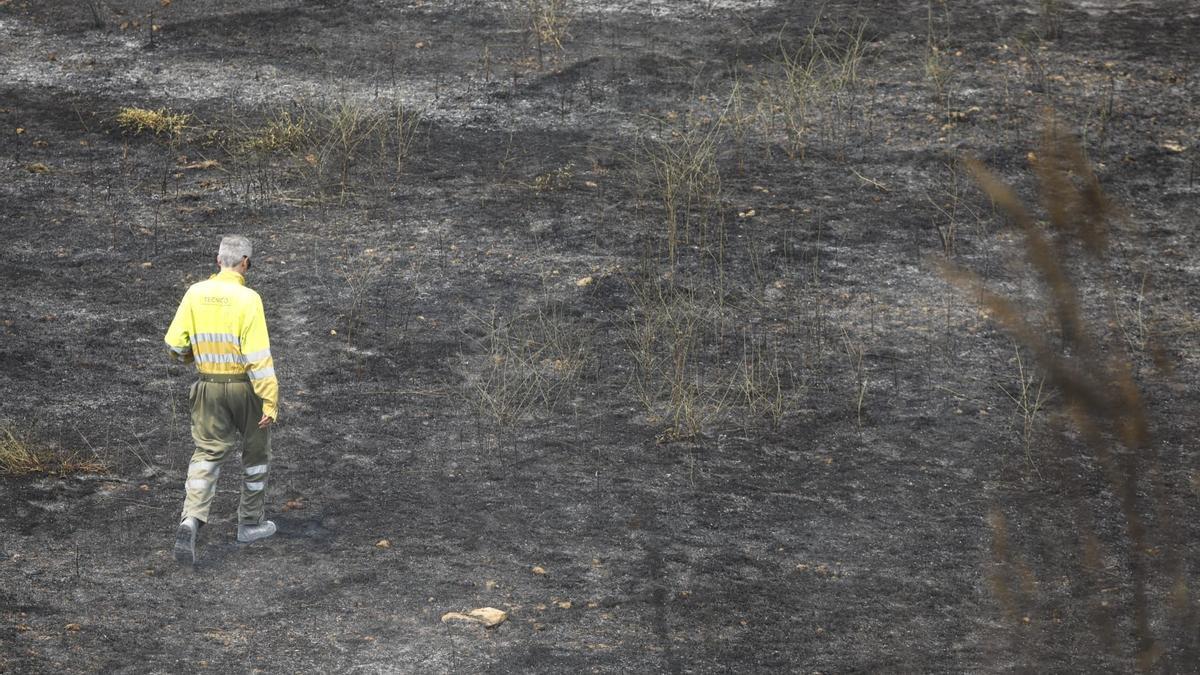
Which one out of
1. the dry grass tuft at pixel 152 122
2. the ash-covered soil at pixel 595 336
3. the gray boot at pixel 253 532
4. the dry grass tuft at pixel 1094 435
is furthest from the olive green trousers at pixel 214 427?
the dry grass tuft at pixel 152 122

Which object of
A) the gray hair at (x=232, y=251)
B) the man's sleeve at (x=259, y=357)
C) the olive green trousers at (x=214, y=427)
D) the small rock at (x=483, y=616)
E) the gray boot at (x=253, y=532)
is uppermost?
the gray hair at (x=232, y=251)

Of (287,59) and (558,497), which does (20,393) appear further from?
(287,59)

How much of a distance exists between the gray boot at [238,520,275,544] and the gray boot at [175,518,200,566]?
313 millimetres

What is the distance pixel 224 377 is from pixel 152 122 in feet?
21.1

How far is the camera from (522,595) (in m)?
6.52

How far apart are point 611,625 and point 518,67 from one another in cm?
808

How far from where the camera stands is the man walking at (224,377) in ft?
21.2

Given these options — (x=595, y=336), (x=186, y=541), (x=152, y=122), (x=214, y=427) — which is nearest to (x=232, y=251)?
(x=214, y=427)

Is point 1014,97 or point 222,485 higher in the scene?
point 1014,97

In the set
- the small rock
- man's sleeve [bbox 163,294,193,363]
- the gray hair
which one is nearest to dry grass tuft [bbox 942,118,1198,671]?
the small rock

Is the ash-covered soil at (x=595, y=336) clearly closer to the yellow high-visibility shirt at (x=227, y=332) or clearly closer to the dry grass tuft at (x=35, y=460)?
the dry grass tuft at (x=35, y=460)

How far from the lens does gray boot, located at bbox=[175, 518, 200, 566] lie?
21.5 ft

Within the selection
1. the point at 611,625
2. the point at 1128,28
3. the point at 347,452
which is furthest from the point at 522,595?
the point at 1128,28

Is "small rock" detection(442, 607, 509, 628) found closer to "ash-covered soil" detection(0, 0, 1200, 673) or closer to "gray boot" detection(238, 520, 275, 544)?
"ash-covered soil" detection(0, 0, 1200, 673)
